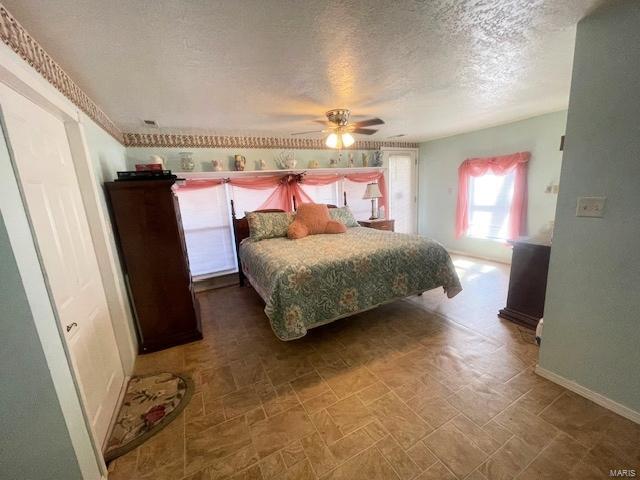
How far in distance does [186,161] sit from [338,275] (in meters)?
2.70

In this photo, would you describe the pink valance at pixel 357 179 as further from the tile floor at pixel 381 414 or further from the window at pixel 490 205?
the tile floor at pixel 381 414

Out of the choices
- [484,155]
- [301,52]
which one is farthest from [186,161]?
[484,155]

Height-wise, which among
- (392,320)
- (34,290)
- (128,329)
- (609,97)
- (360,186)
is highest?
(609,97)

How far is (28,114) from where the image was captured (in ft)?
4.09

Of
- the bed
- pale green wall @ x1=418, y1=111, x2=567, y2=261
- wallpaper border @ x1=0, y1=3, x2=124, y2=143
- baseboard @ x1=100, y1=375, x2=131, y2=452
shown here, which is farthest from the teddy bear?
pale green wall @ x1=418, y1=111, x2=567, y2=261

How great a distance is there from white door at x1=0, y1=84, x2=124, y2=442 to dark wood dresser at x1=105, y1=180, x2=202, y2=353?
0.38 metres

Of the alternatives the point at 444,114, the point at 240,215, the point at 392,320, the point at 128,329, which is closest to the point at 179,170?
the point at 240,215

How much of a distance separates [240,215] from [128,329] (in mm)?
2205

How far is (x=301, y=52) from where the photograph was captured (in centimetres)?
158

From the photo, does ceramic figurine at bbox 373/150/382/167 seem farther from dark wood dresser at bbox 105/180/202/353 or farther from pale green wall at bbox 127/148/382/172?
dark wood dresser at bbox 105/180/202/353

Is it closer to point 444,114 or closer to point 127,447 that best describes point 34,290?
point 127,447

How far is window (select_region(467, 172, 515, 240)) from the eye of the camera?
13.6 feet

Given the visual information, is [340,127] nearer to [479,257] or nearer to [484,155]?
[484,155]

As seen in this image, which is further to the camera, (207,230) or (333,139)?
(207,230)
